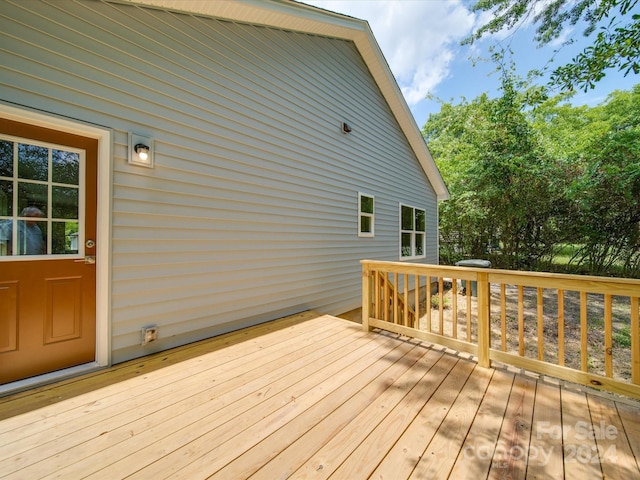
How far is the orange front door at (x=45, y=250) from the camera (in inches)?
78.4

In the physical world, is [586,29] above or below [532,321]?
above

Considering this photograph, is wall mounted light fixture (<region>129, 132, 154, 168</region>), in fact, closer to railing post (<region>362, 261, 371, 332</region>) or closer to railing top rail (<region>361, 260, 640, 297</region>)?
railing post (<region>362, 261, 371, 332</region>)

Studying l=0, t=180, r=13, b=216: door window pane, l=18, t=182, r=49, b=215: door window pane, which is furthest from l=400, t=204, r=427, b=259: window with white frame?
l=0, t=180, r=13, b=216: door window pane

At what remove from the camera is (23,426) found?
1618 mm

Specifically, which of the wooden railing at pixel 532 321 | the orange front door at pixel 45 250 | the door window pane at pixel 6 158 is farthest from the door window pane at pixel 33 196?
the wooden railing at pixel 532 321

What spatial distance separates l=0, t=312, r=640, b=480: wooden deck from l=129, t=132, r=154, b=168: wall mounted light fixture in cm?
A: 193

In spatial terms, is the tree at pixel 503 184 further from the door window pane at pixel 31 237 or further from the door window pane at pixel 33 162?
the door window pane at pixel 31 237

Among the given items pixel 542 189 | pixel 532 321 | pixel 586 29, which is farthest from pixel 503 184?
pixel 532 321

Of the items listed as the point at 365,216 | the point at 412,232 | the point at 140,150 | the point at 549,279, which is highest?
the point at 140,150

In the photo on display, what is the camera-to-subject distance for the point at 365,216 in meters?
5.83

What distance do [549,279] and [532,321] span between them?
4.73m

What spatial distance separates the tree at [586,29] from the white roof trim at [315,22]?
2.39 m

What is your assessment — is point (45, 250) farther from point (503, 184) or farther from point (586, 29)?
point (503, 184)

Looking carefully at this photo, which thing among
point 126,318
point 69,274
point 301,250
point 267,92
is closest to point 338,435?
point 126,318
